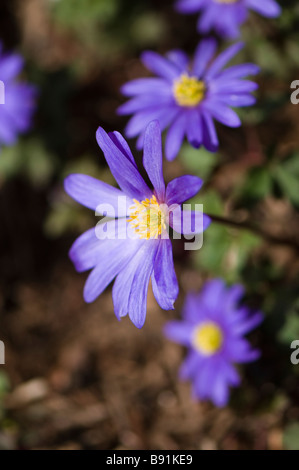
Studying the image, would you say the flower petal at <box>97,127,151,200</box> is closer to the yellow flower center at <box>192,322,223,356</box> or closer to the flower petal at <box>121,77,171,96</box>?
the flower petal at <box>121,77,171,96</box>

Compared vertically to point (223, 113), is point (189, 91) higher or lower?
higher

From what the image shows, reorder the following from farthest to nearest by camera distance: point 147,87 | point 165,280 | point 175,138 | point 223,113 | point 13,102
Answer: point 13,102 → point 147,87 → point 175,138 → point 223,113 → point 165,280

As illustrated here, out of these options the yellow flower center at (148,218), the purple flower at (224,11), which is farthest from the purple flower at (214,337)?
the purple flower at (224,11)

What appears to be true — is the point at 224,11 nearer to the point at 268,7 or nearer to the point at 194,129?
the point at 268,7

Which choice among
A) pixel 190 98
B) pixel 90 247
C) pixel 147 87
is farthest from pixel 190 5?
pixel 90 247

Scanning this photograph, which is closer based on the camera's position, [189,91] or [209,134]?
[209,134]

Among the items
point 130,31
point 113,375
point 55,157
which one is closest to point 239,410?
point 113,375

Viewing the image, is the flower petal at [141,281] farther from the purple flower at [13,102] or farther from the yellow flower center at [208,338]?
→ the purple flower at [13,102]

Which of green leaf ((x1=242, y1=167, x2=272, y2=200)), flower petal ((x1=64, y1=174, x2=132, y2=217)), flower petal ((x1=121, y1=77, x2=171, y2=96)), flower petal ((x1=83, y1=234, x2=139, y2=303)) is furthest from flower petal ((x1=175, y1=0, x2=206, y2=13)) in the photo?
flower petal ((x1=83, y1=234, x2=139, y2=303))
